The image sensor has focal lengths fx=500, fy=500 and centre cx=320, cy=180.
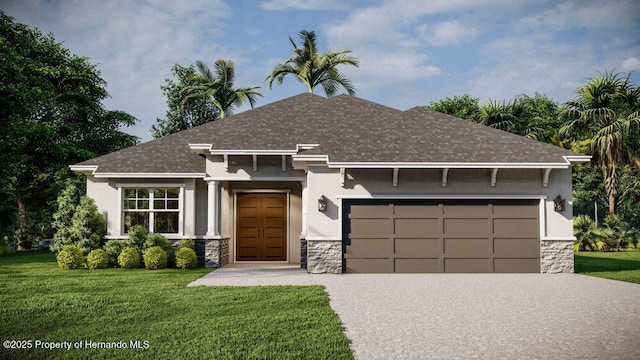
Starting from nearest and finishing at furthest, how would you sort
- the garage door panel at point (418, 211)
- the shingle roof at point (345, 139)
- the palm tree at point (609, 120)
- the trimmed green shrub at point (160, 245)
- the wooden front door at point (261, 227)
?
the shingle roof at point (345, 139), the garage door panel at point (418, 211), the trimmed green shrub at point (160, 245), the wooden front door at point (261, 227), the palm tree at point (609, 120)

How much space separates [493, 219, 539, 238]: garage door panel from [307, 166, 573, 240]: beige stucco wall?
0.26 meters

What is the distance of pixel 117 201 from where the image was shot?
1652 cm

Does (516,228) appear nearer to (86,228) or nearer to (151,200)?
(151,200)

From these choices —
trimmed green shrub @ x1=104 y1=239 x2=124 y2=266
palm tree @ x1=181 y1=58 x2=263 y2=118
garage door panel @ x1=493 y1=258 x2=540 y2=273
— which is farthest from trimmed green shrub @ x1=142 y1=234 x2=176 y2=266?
palm tree @ x1=181 y1=58 x2=263 y2=118

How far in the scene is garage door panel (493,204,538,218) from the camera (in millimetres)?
14016

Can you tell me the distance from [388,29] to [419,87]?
612 inches

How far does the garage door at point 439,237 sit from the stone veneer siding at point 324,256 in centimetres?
23

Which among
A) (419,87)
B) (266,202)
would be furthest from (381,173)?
(419,87)

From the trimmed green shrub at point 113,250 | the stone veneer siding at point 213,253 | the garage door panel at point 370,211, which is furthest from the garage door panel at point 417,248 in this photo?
the trimmed green shrub at point 113,250

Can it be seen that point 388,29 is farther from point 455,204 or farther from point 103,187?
point 103,187

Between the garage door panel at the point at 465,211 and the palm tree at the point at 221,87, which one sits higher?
the palm tree at the point at 221,87

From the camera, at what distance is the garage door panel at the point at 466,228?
13.9 m

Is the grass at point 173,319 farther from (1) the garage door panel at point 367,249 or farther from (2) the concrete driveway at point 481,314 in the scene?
(1) the garage door panel at point 367,249

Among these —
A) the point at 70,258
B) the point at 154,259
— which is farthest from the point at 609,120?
the point at 70,258
